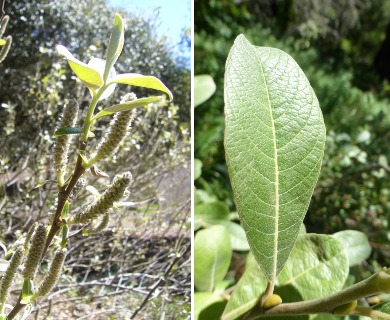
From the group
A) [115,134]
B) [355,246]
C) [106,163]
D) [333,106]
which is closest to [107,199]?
[115,134]

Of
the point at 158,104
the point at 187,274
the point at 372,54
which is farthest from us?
the point at 372,54

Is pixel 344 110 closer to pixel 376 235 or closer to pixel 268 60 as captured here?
pixel 376 235

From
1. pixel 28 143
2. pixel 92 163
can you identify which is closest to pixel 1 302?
pixel 92 163

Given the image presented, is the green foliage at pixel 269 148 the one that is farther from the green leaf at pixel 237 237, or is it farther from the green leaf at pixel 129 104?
the green leaf at pixel 237 237

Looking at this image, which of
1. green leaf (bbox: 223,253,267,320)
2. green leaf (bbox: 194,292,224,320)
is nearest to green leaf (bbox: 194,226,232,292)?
green leaf (bbox: 194,292,224,320)

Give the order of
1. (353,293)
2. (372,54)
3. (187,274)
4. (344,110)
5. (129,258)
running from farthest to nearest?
1. (372,54)
2. (344,110)
3. (129,258)
4. (187,274)
5. (353,293)

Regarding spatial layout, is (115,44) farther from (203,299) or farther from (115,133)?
(203,299)
